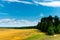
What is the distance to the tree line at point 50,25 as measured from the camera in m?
5.56

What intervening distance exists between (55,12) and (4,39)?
6.35 feet

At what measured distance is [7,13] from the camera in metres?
5.77

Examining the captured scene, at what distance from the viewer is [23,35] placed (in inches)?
217

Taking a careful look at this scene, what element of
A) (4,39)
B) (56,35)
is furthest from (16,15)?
(56,35)

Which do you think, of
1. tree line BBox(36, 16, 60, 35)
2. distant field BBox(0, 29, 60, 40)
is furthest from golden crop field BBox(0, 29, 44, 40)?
tree line BBox(36, 16, 60, 35)

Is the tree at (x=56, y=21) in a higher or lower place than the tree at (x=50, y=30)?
higher

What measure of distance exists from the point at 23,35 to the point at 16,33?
0.81 feet

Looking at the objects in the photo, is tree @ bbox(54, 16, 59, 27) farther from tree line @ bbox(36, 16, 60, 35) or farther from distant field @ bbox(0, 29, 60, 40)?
distant field @ bbox(0, 29, 60, 40)

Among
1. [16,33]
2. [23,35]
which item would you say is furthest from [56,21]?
[16,33]

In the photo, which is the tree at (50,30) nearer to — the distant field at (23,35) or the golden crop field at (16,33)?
the distant field at (23,35)

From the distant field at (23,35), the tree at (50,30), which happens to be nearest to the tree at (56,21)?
the tree at (50,30)

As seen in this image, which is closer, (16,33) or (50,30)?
(50,30)

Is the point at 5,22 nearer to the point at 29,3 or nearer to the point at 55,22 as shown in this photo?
the point at 29,3

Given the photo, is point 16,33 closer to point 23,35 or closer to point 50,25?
point 23,35
